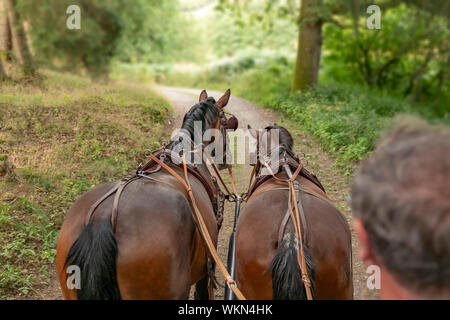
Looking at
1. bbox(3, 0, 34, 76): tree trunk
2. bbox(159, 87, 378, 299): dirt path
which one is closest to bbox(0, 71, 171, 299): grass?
bbox(3, 0, 34, 76): tree trunk

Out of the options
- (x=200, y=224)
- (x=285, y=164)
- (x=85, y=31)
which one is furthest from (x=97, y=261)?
(x=85, y=31)

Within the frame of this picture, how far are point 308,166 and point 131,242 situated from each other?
18.0 ft

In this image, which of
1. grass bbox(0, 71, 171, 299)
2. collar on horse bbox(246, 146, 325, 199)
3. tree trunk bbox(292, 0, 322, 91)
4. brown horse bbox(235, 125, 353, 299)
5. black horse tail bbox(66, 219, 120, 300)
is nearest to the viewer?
black horse tail bbox(66, 219, 120, 300)

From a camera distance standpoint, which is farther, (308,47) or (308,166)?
(308,47)

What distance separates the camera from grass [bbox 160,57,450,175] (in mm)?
8023

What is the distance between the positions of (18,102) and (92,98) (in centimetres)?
172

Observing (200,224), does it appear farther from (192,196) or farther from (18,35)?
(18,35)

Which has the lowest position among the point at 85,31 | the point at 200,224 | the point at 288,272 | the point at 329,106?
the point at 288,272

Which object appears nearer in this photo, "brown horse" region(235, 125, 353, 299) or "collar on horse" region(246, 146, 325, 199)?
"brown horse" region(235, 125, 353, 299)

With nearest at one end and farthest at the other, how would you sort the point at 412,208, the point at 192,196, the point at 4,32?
the point at 412,208
the point at 192,196
the point at 4,32

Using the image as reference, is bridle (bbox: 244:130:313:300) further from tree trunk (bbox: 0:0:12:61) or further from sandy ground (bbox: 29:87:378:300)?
tree trunk (bbox: 0:0:12:61)

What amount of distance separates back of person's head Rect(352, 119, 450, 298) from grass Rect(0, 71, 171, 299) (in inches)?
168

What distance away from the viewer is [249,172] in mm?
7555

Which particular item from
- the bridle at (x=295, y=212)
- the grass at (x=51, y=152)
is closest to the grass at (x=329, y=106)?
the grass at (x=51, y=152)
